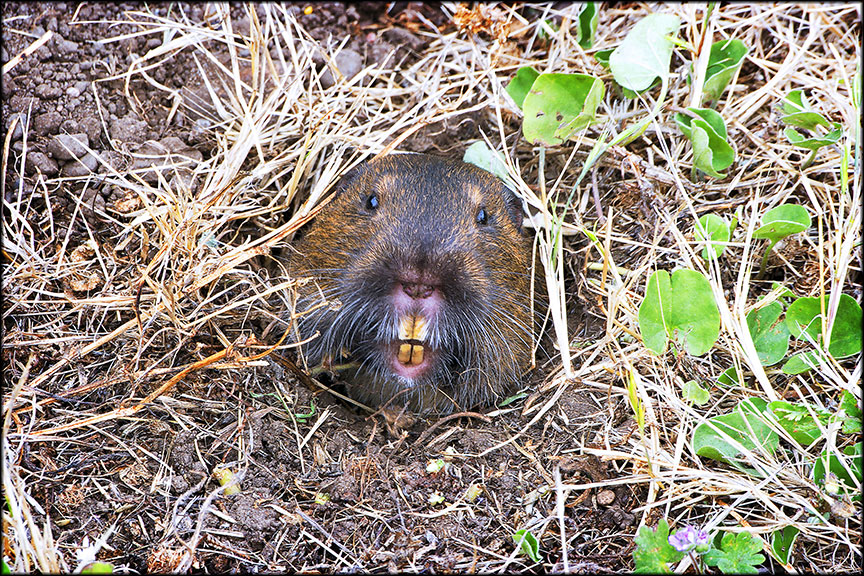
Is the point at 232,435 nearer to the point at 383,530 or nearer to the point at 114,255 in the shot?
the point at 383,530

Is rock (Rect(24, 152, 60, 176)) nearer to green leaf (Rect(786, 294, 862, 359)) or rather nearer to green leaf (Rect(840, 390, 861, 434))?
green leaf (Rect(786, 294, 862, 359))

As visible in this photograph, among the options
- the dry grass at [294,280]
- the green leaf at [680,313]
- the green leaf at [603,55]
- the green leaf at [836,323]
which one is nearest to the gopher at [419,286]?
the dry grass at [294,280]

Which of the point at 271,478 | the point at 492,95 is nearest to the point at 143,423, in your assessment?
the point at 271,478

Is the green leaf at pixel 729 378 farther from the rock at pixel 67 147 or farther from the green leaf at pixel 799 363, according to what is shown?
the rock at pixel 67 147

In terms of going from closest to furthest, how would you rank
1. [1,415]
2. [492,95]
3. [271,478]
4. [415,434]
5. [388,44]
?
[1,415]
[271,478]
[415,434]
[492,95]
[388,44]

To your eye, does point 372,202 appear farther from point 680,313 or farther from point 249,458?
point 680,313

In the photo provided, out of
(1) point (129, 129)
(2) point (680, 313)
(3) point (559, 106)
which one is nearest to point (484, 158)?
(3) point (559, 106)
